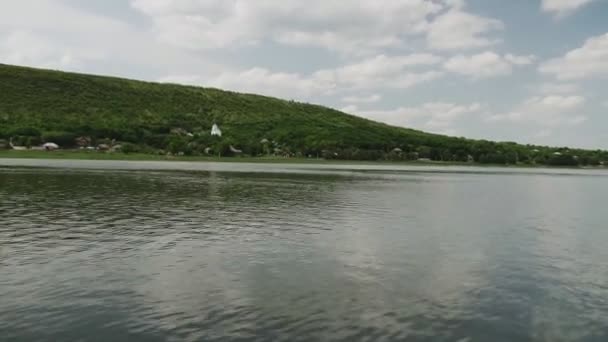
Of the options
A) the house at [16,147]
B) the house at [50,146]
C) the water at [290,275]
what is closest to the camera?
Result: the water at [290,275]

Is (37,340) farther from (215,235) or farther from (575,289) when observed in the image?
(575,289)

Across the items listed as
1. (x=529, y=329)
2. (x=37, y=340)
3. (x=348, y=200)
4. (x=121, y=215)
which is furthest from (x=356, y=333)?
(x=348, y=200)

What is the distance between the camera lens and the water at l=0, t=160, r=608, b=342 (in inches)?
674

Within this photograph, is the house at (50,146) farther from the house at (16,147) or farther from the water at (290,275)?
the water at (290,275)

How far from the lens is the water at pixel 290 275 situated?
17.1 m

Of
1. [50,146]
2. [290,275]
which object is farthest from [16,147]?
[290,275]

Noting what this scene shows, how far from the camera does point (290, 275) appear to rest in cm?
2389

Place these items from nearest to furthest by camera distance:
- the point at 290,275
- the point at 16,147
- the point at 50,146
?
1. the point at 290,275
2. the point at 16,147
3. the point at 50,146

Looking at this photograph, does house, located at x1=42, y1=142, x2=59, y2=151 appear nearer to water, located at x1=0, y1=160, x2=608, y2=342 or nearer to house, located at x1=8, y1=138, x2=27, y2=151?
house, located at x1=8, y1=138, x2=27, y2=151

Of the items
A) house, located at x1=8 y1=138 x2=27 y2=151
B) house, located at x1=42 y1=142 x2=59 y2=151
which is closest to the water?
house, located at x1=8 y1=138 x2=27 y2=151

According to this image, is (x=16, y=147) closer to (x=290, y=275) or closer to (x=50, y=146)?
(x=50, y=146)

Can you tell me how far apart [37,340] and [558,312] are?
58.1 feet

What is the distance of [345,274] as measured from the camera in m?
24.5

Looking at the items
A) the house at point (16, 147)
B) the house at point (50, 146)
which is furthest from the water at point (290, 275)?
the house at point (50, 146)
